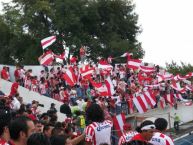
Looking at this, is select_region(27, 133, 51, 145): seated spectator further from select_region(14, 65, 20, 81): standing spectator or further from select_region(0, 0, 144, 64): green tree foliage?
select_region(0, 0, 144, 64): green tree foliage

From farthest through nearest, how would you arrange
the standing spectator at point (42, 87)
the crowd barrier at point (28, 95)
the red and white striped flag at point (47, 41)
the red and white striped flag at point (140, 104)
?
the standing spectator at point (42, 87) → the red and white striped flag at point (47, 41) → the crowd barrier at point (28, 95) → the red and white striped flag at point (140, 104)

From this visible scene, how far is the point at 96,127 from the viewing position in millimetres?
6750

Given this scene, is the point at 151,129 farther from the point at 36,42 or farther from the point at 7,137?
the point at 36,42

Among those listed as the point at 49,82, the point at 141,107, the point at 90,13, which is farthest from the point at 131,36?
the point at 141,107

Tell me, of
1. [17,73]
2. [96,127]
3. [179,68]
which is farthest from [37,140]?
[179,68]

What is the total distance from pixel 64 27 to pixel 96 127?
107ft

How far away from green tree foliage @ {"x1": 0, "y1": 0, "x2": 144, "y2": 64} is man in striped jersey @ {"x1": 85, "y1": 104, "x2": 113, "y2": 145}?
32.3m

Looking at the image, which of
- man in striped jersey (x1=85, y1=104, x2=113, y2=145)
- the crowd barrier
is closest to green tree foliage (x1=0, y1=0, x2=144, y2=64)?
the crowd barrier

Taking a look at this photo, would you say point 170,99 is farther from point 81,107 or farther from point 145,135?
point 145,135

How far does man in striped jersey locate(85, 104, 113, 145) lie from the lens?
6.72 metres

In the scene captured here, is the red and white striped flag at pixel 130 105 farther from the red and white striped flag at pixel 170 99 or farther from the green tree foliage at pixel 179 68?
the green tree foliage at pixel 179 68

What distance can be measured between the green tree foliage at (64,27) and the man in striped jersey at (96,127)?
106 ft

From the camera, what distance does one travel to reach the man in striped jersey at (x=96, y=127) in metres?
6.72

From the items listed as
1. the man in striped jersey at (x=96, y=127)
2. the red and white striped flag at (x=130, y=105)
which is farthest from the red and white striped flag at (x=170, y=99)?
the man in striped jersey at (x=96, y=127)
